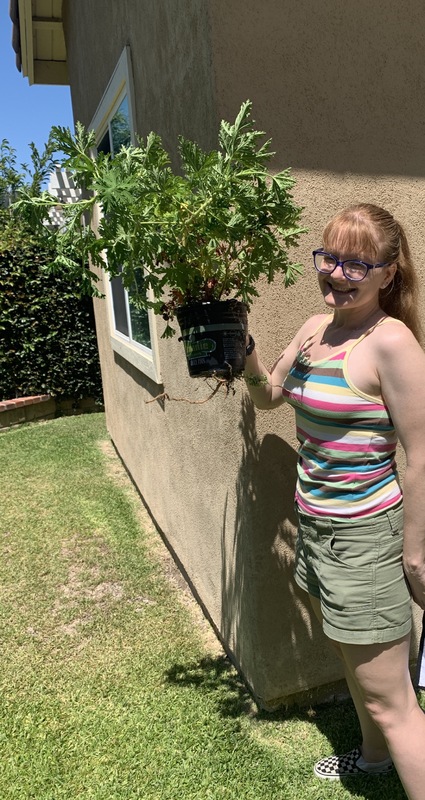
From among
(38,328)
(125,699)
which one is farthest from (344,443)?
(38,328)

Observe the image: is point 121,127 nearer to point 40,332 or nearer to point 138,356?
point 138,356

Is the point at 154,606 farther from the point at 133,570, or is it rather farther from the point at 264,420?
the point at 264,420

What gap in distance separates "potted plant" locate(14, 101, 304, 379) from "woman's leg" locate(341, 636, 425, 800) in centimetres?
102

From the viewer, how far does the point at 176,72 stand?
9.50 ft

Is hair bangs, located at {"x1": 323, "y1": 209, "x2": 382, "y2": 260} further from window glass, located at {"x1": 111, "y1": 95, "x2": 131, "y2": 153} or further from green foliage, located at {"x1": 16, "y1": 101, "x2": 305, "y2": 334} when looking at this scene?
window glass, located at {"x1": 111, "y1": 95, "x2": 131, "y2": 153}

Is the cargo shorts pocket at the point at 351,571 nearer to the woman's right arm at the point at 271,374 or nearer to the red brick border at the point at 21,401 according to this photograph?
the woman's right arm at the point at 271,374

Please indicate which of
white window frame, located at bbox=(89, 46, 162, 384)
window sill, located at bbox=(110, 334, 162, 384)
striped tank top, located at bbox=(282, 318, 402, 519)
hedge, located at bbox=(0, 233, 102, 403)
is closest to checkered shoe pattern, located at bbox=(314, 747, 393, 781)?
striped tank top, located at bbox=(282, 318, 402, 519)

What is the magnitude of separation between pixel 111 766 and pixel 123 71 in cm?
408

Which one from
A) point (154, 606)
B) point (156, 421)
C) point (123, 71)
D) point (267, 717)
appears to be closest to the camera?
point (267, 717)

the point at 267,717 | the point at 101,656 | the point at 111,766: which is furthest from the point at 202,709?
the point at 101,656

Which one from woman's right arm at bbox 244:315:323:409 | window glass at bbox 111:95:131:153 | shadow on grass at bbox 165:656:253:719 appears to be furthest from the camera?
window glass at bbox 111:95:131:153

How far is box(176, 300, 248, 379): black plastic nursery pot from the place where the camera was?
2.01m

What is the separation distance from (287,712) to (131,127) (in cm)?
365

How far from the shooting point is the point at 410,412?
1.72 m
